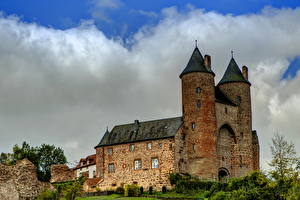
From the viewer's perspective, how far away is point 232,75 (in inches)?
2746

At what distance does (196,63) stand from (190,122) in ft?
22.9

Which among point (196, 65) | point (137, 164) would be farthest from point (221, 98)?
point (137, 164)

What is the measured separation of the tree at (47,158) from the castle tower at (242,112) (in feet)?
91.3

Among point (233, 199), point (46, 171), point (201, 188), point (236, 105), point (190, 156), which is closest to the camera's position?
point (233, 199)

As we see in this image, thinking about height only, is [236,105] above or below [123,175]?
above

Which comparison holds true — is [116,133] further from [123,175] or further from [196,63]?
[196,63]

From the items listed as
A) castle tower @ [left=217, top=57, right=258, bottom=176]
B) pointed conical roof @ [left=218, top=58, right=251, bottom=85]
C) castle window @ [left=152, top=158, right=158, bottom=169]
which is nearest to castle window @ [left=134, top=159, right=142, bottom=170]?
castle window @ [left=152, top=158, right=158, bottom=169]

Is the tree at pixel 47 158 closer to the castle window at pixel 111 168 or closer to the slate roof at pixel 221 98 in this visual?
the castle window at pixel 111 168

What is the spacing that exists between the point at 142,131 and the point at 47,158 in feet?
69.0

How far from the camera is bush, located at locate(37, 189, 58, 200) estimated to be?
151ft

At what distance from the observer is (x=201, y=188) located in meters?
58.9

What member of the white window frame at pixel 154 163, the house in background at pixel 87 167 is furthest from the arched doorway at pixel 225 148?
the house in background at pixel 87 167

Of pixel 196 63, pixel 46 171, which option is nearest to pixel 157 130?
pixel 196 63

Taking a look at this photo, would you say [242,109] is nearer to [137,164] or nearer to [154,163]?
[154,163]
